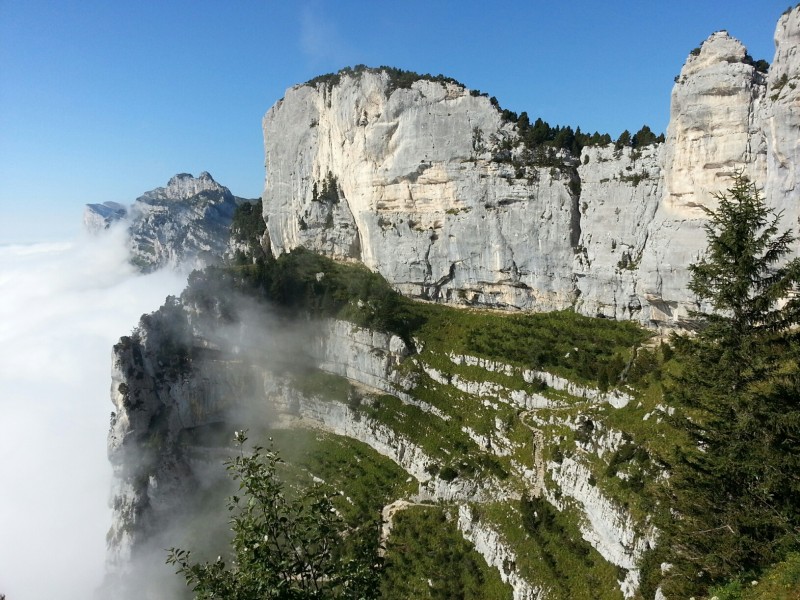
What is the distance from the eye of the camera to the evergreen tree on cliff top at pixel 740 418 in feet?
51.6

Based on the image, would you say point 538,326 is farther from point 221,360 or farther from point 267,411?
point 221,360

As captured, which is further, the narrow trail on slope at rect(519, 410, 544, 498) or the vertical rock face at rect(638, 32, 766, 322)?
the vertical rock face at rect(638, 32, 766, 322)

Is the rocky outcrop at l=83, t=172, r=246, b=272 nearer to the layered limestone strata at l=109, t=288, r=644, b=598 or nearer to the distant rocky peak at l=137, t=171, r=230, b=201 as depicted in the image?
the distant rocky peak at l=137, t=171, r=230, b=201

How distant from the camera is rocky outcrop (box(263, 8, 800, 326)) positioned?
38.6 metres

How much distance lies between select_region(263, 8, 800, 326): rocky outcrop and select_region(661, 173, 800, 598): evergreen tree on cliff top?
2198 centimetres

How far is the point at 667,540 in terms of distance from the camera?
18.9 m

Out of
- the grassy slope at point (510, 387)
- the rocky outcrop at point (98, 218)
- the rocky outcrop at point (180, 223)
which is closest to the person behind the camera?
the grassy slope at point (510, 387)

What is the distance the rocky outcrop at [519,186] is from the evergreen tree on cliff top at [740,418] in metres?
22.0

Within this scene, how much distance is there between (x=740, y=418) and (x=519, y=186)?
144 feet

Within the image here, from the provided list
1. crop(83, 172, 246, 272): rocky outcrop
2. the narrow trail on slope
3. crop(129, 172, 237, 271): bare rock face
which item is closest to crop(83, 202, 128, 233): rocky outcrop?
crop(83, 172, 246, 272): rocky outcrop

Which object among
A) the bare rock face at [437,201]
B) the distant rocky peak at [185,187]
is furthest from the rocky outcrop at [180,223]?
the bare rock face at [437,201]

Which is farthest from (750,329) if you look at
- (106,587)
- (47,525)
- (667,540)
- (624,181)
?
(47,525)

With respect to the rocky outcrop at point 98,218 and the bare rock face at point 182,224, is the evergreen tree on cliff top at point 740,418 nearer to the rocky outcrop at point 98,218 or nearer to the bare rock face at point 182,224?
the bare rock face at point 182,224

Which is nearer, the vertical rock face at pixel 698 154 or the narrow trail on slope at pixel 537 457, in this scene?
the narrow trail on slope at pixel 537 457
